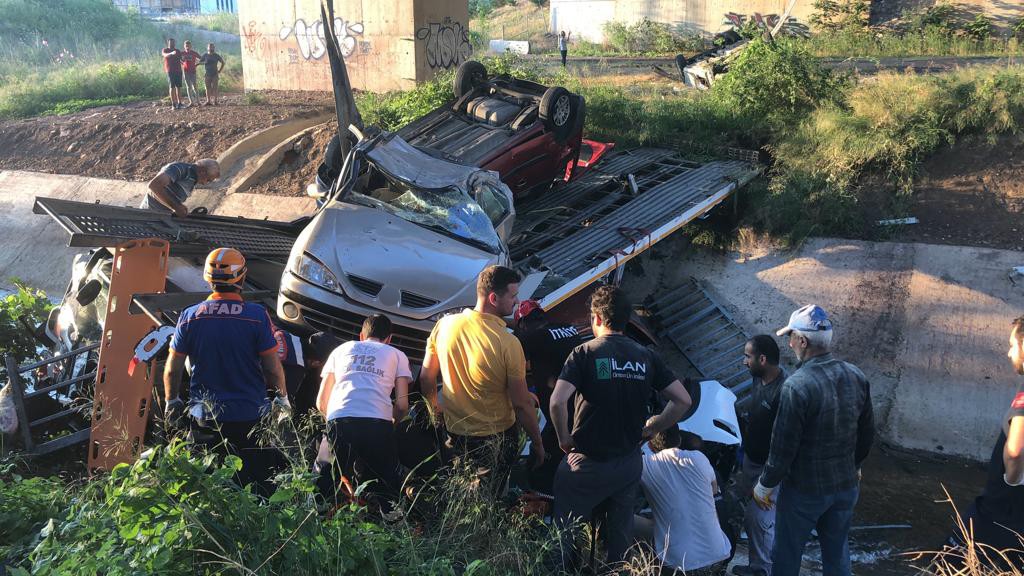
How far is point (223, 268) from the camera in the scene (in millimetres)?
4430

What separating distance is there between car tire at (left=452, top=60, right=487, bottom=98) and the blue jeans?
7864 mm

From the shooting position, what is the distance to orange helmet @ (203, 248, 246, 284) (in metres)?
4.43

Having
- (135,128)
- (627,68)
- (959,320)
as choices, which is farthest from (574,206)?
(627,68)

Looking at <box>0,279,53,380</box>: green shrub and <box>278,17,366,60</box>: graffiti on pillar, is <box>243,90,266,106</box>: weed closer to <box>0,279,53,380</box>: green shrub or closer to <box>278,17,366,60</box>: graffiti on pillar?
<box>278,17,366,60</box>: graffiti on pillar

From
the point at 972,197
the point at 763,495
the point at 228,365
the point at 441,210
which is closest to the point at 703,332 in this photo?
the point at 441,210

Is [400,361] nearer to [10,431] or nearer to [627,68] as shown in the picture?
[10,431]

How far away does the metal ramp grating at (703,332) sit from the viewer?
8.23 metres

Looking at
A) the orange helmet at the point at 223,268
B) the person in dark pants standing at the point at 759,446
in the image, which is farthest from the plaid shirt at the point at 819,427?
the orange helmet at the point at 223,268

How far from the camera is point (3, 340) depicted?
23.2 feet

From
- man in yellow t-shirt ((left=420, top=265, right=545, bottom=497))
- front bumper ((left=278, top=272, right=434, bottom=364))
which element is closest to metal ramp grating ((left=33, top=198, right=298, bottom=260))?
front bumper ((left=278, top=272, right=434, bottom=364))

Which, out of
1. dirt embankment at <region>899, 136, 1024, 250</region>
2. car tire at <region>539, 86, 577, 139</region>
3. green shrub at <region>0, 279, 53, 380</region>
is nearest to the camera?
green shrub at <region>0, 279, 53, 380</region>

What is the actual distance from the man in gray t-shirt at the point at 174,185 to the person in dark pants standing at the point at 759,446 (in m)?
5.61

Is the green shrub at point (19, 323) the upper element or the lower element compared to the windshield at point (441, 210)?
lower

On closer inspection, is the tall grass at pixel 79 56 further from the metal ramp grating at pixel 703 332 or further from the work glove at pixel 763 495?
the work glove at pixel 763 495
